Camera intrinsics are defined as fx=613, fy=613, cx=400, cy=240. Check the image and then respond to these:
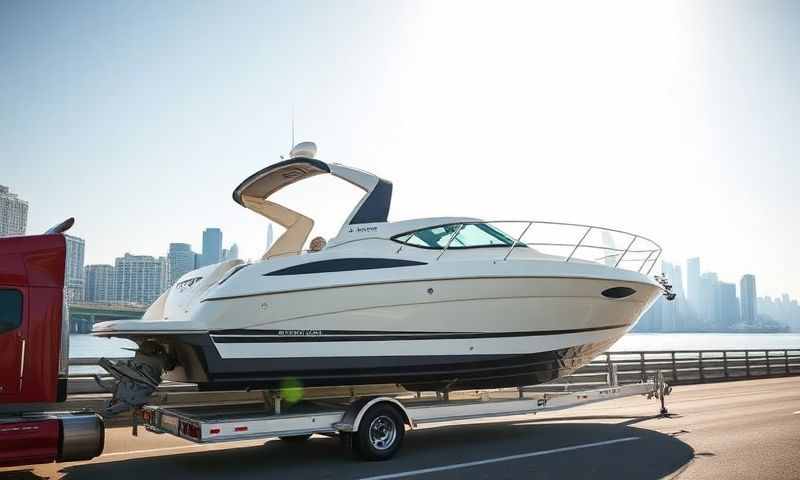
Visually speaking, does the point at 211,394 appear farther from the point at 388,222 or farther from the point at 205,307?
the point at 388,222

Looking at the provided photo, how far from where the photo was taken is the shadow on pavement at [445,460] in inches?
255

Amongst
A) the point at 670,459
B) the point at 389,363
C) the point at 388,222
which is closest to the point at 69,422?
the point at 389,363

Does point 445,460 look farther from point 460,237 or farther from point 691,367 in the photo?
point 691,367

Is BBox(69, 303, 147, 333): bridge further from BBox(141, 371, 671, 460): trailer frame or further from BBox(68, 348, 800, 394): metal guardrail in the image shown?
BBox(141, 371, 671, 460): trailer frame

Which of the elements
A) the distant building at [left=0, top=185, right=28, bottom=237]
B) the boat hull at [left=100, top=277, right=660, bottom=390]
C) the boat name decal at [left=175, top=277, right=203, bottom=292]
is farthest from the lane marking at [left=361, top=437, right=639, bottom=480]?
the distant building at [left=0, top=185, right=28, bottom=237]

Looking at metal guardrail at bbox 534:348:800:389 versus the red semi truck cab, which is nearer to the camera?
the red semi truck cab

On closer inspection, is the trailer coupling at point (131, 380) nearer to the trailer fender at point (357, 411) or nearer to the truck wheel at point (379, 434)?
the trailer fender at point (357, 411)

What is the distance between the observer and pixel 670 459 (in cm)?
702

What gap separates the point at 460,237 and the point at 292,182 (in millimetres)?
2934

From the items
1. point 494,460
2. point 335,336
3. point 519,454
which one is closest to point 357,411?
point 335,336

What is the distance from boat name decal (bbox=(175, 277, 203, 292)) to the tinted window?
2710 millimetres

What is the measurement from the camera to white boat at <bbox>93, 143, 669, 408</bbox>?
7.17 meters

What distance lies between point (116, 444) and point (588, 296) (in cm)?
693

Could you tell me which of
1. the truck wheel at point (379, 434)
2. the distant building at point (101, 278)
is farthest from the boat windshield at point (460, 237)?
the distant building at point (101, 278)
